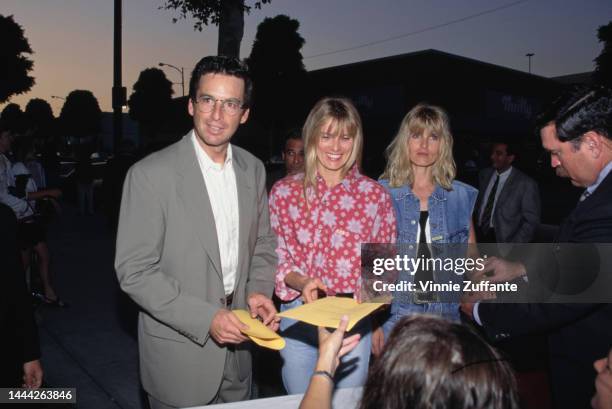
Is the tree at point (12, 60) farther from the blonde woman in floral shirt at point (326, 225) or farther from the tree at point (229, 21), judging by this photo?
the blonde woman in floral shirt at point (326, 225)

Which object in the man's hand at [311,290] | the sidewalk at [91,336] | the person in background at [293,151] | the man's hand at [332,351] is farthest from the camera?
the person in background at [293,151]

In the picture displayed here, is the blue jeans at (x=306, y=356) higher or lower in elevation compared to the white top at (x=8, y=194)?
lower

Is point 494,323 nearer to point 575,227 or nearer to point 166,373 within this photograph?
point 575,227

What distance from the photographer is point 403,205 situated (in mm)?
3137

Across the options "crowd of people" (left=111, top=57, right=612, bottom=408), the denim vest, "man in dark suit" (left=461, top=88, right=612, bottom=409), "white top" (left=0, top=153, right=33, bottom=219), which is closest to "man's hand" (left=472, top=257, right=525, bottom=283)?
"crowd of people" (left=111, top=57, right=612, bottom=408)

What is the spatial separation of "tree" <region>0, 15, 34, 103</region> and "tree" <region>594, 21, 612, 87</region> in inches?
1619

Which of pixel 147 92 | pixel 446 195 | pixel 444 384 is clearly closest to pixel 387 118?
pixel 446 195

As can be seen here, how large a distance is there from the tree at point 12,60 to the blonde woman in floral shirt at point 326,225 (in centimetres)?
3994

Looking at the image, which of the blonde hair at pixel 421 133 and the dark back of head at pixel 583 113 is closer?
the dark back of head at pixel 583 113

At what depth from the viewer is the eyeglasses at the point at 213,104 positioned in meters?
2.33

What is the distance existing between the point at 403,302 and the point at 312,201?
2.79 feet

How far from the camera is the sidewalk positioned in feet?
14.1

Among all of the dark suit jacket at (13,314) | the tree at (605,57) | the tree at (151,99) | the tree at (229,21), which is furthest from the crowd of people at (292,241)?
the tree at (151,99)

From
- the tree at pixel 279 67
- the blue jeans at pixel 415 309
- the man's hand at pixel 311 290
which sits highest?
the tree at pixel 279 67
